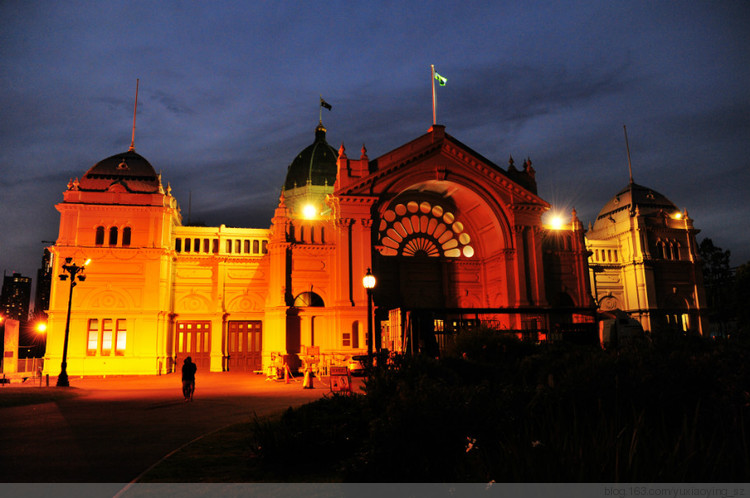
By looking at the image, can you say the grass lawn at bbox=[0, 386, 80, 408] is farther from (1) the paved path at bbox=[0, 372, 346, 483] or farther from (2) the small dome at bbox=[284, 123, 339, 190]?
(2) the small dome at bbox=[284, 123, 339, 190]

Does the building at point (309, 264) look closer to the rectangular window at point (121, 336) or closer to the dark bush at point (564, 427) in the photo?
the rectangular window at point (121, 336)

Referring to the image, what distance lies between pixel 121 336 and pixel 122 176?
457 inches

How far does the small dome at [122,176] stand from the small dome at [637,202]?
1553 inches

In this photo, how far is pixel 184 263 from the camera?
38188mm

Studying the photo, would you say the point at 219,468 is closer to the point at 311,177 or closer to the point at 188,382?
the point at 188,382

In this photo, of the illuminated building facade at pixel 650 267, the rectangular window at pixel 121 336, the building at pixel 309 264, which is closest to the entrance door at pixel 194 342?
the building at pixel 309 264

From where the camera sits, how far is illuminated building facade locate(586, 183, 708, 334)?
44094 mm

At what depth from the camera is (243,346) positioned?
38094mm

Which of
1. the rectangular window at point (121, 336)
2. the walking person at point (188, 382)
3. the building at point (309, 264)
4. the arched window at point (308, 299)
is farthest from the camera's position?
the arched window at point (308, 299)


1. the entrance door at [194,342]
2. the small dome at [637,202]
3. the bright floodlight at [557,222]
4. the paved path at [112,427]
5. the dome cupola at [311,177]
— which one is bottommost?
the paved path at [112,427]

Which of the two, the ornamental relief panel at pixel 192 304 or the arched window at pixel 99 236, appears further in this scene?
the ornamental relief panel at pixel 192 304

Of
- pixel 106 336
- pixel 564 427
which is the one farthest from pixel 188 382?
pixel 106 336

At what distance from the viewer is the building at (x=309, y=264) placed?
34844 millimetres
